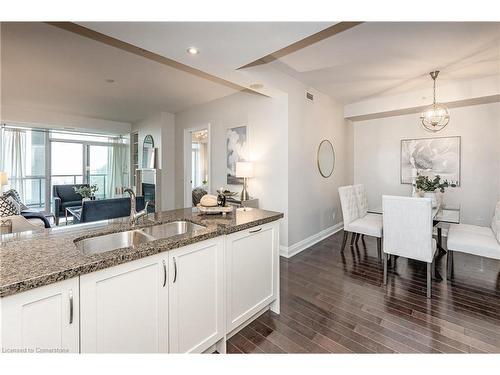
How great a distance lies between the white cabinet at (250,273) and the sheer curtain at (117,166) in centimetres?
634

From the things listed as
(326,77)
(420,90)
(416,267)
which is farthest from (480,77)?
(416,267)

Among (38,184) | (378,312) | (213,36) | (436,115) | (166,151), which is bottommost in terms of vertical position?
(378,312)

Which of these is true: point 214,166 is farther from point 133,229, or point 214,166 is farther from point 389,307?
point 389,307

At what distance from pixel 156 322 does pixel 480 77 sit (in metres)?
4.90

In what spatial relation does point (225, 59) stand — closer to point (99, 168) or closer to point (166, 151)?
point (166, 151)

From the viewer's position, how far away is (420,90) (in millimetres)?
4012

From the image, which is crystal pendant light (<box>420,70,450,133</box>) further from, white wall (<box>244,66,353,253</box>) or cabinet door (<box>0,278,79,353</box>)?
cabinet door (<box>0,278,79,353</box>)

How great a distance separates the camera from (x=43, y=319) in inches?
36.5

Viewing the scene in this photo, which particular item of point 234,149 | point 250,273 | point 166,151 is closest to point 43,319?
point 250,273

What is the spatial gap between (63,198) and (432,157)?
7960mm

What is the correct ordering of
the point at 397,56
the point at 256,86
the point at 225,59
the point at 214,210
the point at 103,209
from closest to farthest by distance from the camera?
the point at 214,210, the point at 225,59, the point at 397,56, the point at 256,86, the point at 103,209

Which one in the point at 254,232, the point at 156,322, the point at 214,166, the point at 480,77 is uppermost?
the point at 480,77

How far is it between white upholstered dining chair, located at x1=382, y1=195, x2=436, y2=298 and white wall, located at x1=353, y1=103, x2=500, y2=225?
238cm

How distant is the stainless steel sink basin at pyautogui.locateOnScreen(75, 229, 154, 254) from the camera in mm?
1483
